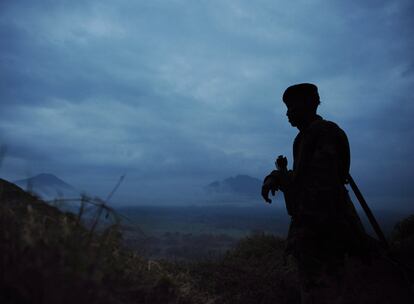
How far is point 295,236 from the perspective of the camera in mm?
5637

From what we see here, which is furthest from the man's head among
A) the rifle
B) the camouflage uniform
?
the rifle

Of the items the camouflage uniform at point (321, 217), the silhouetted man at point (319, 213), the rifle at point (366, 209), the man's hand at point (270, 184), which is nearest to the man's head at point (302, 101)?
the silhouetted man at point (319, 213)

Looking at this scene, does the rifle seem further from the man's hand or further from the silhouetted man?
the man's hand

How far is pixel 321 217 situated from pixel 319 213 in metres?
0.06

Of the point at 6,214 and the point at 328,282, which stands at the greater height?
the point at 6,214

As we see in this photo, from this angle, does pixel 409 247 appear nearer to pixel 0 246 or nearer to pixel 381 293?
pixel 381 293

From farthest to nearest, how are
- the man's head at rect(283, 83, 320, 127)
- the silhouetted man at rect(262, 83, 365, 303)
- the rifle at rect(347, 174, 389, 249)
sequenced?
1. the rifle at rect(347, 174, 389, 249)
2. the man's head at rect(283, 83, 320, 127)
3. the silhouetted man at rect(262, 83, 365, 303)

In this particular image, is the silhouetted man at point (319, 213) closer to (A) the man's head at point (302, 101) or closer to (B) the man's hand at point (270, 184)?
(B) the man's hand at point (270, 184)

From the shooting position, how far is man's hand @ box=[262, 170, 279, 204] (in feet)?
19.4

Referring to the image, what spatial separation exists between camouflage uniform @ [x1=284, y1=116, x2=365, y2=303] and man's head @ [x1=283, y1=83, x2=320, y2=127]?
405mm

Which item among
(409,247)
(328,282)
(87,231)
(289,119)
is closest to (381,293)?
(328,282)

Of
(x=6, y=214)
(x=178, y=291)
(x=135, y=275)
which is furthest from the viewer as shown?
(x=178, y=291)

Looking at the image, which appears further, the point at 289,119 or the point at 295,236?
the point at 289,119

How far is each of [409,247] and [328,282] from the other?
3245 millimetres
